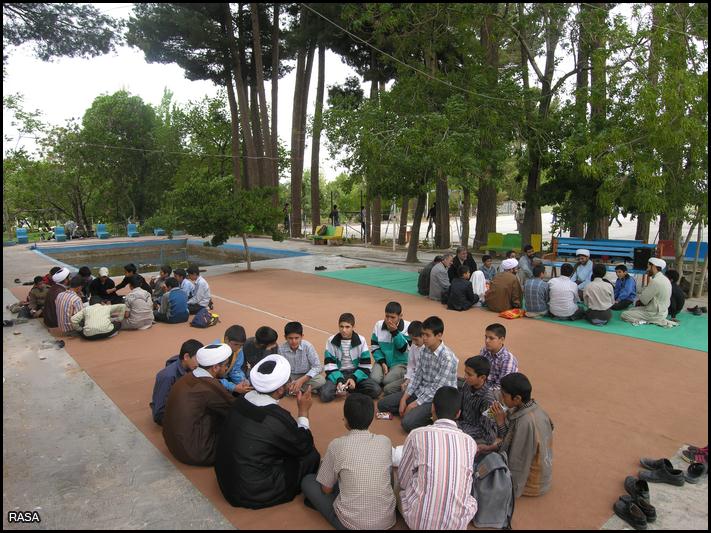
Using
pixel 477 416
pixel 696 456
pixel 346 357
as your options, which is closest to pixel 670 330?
pixel 696 456

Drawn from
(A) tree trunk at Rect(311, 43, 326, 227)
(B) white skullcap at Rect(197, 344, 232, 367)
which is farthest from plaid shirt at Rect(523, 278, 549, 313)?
(A) tree trunk at Rect(311, 43, 326, 227)

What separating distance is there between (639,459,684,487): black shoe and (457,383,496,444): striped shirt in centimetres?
113

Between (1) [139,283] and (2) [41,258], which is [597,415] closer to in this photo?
(1) [139,283]

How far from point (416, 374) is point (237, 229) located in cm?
994

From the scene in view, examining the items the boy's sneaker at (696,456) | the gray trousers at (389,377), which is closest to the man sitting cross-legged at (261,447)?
the gray trousers at (389,377)

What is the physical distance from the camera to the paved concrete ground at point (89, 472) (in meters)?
3.35

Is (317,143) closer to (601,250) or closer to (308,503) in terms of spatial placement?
(601,250)

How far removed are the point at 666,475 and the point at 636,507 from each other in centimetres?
62

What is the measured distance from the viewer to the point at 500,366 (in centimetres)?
466

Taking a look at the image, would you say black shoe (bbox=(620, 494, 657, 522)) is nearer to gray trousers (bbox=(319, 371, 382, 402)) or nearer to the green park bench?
gray trousers (bbox=(319, 371, 382, 402))

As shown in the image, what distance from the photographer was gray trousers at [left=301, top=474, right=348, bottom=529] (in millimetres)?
3170

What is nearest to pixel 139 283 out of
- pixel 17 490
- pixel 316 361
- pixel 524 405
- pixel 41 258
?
pixel 316 361

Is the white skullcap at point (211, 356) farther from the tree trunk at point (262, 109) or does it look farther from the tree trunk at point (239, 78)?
the tree trunk at point (262, 109)

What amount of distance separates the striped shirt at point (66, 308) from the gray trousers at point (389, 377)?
514cm
